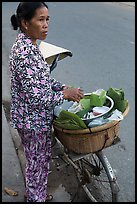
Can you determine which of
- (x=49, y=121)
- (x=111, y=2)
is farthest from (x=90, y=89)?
(x=111, y=2)

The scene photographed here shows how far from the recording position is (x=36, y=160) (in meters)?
3.05

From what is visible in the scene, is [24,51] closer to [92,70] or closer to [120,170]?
[120,170]

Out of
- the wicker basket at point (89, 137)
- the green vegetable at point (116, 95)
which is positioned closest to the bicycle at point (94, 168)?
the wicker basket at point (89, 137)

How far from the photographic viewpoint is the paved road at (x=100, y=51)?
4166 mm

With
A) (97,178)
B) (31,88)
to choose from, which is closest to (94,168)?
(97,178)

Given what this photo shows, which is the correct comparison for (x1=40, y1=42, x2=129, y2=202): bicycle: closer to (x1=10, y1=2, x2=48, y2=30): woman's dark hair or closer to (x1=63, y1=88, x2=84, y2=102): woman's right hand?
(x1=63, y1=88, x2=84, y2=102): woman's right hand

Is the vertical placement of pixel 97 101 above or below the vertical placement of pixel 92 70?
above

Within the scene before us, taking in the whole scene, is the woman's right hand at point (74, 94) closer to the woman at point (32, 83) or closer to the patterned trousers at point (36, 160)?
the woman at point (32, 83)

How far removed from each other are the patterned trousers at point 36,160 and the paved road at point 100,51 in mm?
786

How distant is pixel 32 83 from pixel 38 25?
Result: 38 cm

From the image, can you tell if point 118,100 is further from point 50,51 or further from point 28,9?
point 28,9

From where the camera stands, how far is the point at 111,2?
11352mm

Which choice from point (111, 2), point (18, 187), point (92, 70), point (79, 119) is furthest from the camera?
point (111, 2)

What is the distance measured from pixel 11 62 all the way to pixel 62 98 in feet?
1.39
